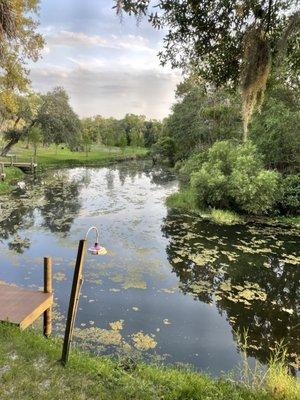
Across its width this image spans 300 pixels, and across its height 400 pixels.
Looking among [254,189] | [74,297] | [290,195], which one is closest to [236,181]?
[254,189]

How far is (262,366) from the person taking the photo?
25.3ft

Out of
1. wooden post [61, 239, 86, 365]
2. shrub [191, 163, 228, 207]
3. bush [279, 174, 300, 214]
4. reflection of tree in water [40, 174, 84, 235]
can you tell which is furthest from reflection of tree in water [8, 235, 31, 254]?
bush [279, 174, 300, 214]

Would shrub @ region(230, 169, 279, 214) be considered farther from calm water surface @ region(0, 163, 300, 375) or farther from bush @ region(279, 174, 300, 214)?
calm water surface @ region(0, 163, 300, 375)

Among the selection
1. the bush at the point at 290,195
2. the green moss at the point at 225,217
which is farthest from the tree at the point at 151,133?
the green moss at the point at 225,217

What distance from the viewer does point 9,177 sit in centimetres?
2992

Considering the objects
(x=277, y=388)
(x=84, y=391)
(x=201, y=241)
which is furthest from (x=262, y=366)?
(x=201, y=241)

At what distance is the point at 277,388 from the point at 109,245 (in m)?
9.89

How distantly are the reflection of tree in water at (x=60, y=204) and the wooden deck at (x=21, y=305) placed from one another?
8.87 meters

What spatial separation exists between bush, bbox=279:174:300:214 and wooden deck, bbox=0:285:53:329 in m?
15.2

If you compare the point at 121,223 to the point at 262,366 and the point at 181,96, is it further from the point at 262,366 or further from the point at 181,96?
the point at 181,96

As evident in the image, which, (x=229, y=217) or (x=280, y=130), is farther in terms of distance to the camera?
(x=280, y=130)

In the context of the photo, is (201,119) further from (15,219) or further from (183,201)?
(15,219)

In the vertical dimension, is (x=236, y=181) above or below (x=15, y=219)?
above

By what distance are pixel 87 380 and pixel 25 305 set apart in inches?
87.5
